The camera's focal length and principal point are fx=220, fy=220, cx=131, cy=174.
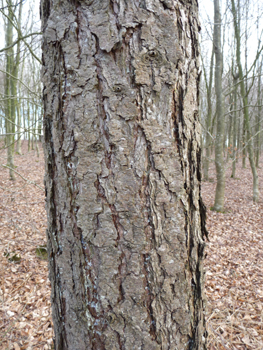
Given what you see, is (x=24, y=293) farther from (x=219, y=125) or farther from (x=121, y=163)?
(x=219, y=125)

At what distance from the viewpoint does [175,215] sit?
33.2 inches

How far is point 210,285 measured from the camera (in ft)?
12.6

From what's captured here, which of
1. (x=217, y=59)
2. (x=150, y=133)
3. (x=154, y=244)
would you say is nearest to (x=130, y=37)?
(x=150, y=133)

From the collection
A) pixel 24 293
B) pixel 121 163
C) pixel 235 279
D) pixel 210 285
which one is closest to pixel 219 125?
pixel 235 279

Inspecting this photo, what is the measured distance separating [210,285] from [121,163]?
3.91m

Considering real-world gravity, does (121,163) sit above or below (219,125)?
below

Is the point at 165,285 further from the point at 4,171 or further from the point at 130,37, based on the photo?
the point at 4,171

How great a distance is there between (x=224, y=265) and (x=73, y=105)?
15.7 feet

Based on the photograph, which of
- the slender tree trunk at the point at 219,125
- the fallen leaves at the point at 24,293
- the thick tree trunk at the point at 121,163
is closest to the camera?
the thick tree trunk at the point at 121,163

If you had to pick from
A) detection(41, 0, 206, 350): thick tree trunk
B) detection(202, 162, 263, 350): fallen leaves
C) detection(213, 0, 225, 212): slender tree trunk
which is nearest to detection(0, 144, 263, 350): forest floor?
detection(202, 162, 263, 350): fallen leaves

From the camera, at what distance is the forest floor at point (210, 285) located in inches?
108

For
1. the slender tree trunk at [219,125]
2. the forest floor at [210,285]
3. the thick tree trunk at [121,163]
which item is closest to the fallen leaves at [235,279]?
the forest floor at [210,285]

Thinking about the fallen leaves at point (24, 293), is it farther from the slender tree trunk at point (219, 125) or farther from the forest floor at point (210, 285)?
the slender tree trunk at point (219, 125)

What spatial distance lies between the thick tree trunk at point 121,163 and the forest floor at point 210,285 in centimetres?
158
